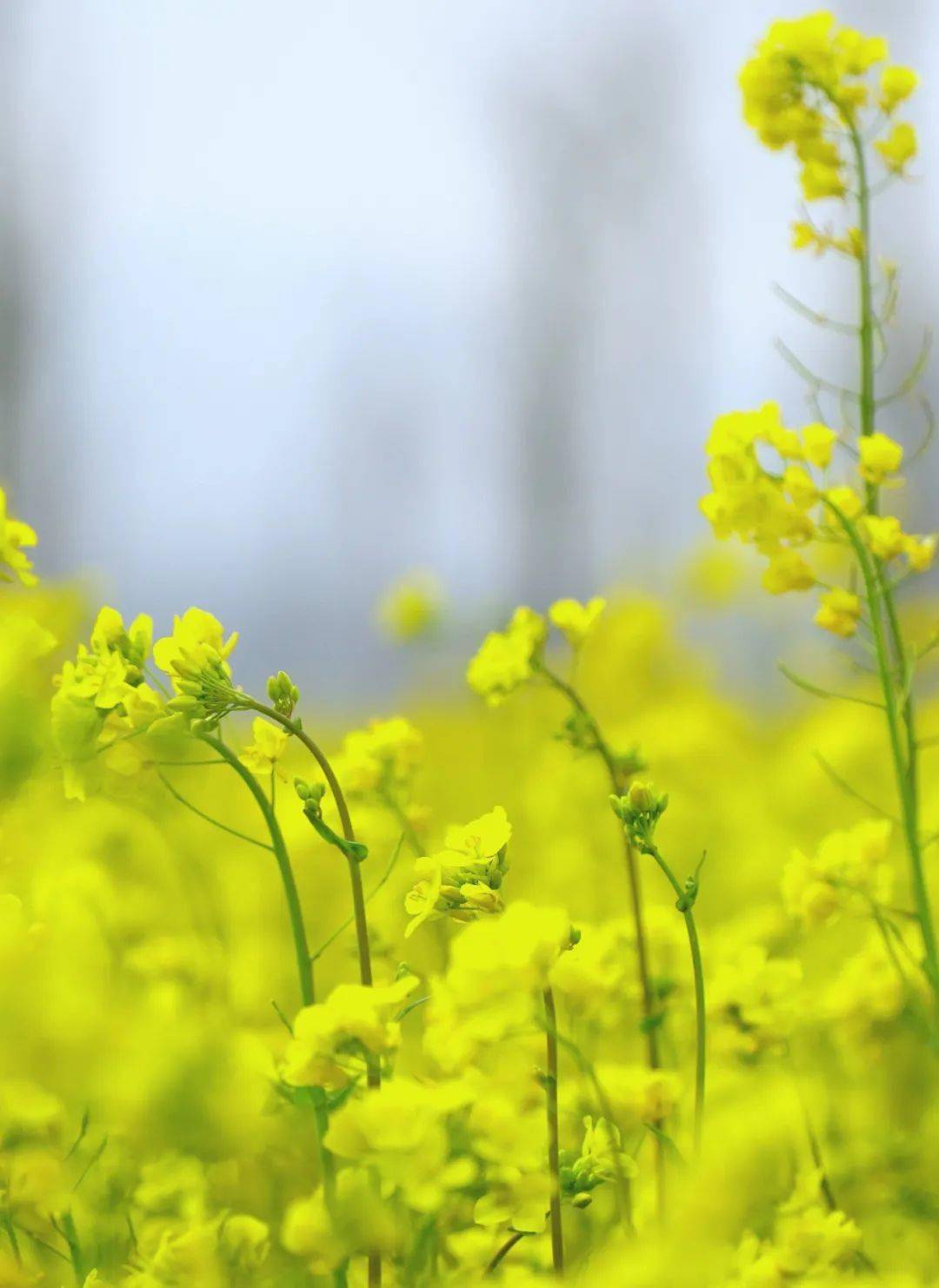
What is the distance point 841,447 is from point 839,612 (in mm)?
102

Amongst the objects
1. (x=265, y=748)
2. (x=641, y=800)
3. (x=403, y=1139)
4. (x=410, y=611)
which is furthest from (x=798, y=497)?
(x=410, y=611)

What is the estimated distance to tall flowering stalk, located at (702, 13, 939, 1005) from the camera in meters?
0.76

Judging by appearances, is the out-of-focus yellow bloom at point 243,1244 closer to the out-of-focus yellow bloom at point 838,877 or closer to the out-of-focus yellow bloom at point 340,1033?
the out-of-focus yellow bloom at point 340,1033

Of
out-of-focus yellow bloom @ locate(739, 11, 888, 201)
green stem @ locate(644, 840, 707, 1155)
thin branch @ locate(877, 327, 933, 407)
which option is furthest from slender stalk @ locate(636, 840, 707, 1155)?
out-of-focus yellow bloom @ locate(739, 11, 888, 201)

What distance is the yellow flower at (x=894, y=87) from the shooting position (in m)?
0.88

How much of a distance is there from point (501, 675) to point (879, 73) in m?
0.47

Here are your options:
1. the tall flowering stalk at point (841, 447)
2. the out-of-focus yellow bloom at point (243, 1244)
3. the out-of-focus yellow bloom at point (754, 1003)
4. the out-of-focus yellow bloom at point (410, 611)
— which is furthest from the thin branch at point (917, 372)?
the out-of-focus yellow bloom at point (410, 611)

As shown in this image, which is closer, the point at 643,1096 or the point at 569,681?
the point at 643,1096

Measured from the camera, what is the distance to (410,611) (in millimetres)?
1891

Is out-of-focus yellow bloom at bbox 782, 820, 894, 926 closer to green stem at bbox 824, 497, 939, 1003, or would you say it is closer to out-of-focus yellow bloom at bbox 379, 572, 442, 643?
green stem at bbox 824, 497, 939, 1003

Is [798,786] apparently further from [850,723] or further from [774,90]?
[774,90]

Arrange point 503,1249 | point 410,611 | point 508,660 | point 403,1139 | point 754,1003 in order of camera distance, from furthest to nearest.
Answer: point 410,611
point 508,660
point 754,1003
point 503,1249
point 403,1139

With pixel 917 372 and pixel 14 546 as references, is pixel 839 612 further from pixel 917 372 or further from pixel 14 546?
pixel 14 546

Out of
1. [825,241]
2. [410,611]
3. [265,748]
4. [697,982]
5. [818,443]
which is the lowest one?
[697,982]
